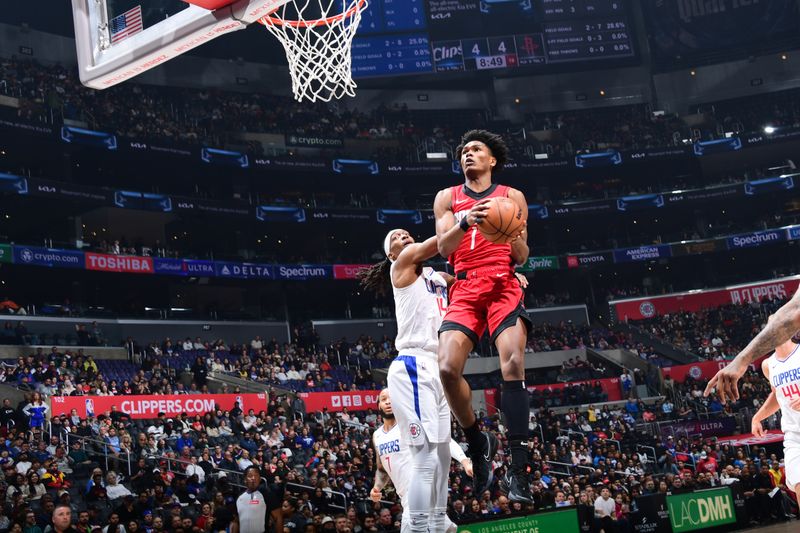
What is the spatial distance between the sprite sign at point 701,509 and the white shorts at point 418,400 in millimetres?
10193

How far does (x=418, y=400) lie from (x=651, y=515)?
10266 mm

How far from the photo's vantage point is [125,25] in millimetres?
8852

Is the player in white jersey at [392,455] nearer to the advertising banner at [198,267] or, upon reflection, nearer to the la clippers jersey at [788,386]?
the la clippers jersey at [788,386]

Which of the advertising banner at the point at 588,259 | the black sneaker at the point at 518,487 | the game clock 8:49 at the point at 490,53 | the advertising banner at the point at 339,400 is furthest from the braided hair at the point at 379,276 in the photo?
the game clock 8:49 at the point at 490,53

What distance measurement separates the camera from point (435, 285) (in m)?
7.65

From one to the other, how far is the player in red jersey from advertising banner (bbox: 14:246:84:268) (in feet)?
88.3

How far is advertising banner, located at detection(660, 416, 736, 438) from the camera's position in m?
28.7

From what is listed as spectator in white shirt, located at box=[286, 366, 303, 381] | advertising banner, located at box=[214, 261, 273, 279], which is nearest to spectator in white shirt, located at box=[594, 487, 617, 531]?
spectator in white shirt, located at box=[286, 366, 303, 381]

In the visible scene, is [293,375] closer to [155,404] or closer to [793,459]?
[155,404]

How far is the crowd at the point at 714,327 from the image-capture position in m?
37.8

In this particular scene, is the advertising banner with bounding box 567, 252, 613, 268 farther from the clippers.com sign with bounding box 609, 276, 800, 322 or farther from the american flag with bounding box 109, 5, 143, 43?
the american flag with bounding box 109, 5, 143, 43

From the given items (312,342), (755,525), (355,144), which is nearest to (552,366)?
(312,342)

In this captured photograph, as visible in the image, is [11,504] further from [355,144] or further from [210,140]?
[355,144]

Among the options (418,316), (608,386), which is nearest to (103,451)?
(418,316)
